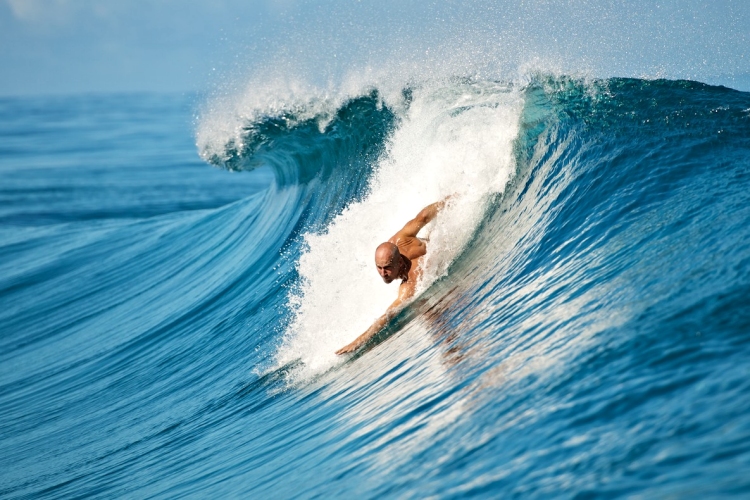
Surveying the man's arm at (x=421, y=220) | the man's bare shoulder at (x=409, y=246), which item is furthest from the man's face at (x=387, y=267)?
the man's arm at (x=421, y=220)

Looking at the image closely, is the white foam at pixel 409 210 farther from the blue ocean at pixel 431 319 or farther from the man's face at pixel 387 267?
the man's face at pixel 387 267

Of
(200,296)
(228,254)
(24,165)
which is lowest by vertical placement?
(200,296)

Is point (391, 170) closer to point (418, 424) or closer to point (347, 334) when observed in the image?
point (347, 334)

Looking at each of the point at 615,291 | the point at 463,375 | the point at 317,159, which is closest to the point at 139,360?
the point at 317,159

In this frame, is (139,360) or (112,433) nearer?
(112,433)

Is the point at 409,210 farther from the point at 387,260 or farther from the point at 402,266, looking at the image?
the point at 387,260

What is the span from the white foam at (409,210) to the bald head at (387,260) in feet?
1.45

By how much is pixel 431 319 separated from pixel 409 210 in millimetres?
2156

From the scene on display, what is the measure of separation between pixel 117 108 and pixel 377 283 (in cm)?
4763

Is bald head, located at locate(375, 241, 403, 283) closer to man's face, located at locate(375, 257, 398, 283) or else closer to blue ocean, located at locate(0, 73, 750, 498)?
man's face, located at locate(375, 257, 398, 283)

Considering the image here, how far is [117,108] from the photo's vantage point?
51188 millimetres

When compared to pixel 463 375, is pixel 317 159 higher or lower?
higher

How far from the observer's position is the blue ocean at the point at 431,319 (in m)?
3.32

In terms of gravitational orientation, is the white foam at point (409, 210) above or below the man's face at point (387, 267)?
above
